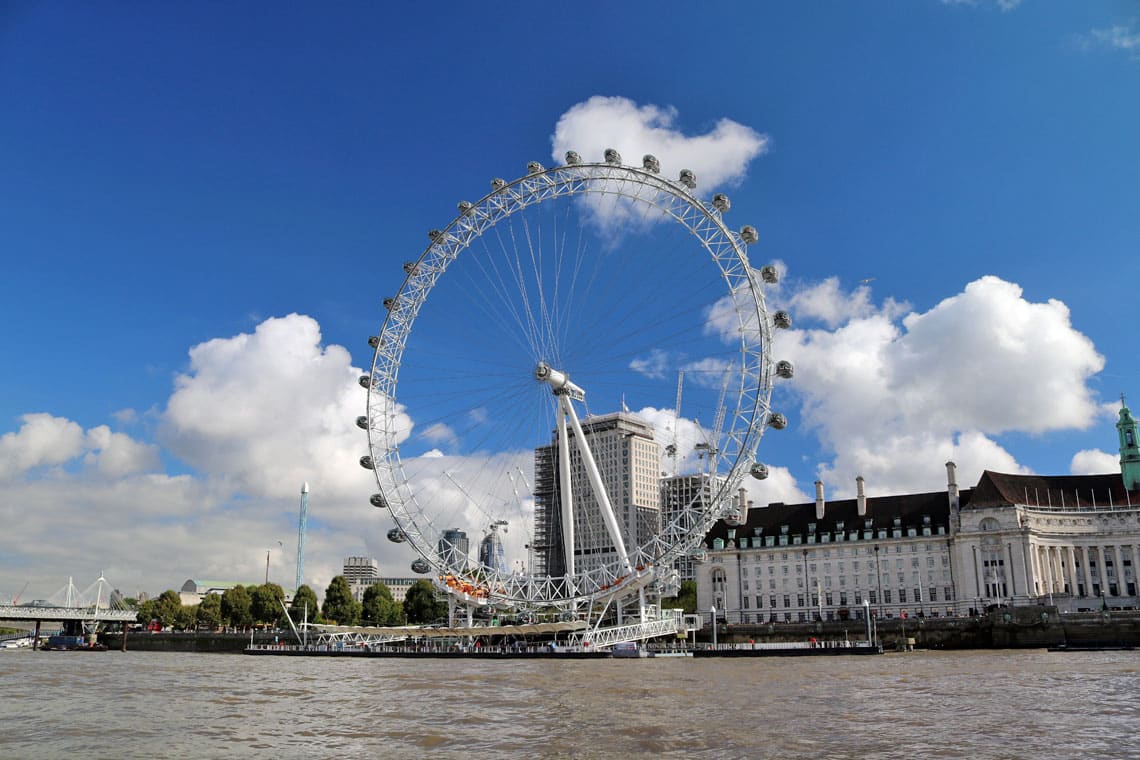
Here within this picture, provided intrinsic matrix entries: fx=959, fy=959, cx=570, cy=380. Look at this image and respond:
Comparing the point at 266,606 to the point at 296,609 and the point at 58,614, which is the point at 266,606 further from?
the point at 58,614

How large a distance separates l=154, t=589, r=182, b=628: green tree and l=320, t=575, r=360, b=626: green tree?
114ft

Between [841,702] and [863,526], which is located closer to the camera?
[841,702]

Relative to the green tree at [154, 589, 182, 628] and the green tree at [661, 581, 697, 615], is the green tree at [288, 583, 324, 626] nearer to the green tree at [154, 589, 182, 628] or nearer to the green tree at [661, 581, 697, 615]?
the green tree at [154, 589, 182, 628]

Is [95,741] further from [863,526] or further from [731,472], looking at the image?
[863,526]

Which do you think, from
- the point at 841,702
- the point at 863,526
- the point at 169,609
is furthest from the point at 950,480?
the point at 169,609

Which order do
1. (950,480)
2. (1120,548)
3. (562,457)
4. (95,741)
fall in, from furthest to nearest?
(950,480)
(1120,548)
(562,457)
(95,741)

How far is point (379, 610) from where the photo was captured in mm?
142125

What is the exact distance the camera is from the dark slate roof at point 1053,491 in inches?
4456

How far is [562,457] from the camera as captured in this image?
77.2 metres

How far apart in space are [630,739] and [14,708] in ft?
73.3

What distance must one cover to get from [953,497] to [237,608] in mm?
105035

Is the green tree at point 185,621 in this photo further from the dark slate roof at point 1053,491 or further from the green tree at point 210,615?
the dark slate roof at point 1053,491

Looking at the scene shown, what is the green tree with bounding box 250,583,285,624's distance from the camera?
5782 inches

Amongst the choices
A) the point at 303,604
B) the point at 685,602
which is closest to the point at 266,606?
the point at 303,604
